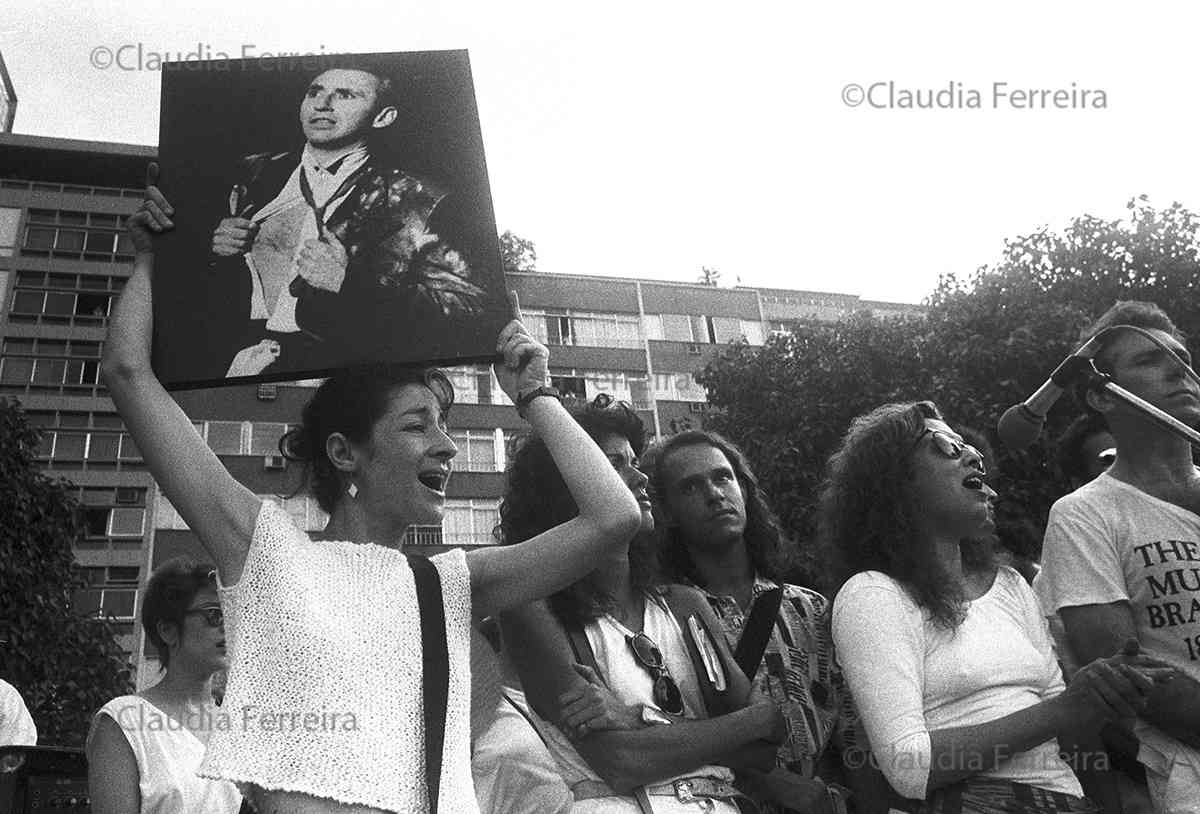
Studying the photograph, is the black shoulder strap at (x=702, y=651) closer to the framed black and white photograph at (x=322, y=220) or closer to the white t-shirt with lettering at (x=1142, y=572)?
the white t-shirt with lettering at (x=1142, y=572)

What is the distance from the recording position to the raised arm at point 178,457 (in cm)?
237

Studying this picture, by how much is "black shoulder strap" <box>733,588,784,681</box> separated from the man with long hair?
1 cm

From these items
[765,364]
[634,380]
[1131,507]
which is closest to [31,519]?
[765,364]

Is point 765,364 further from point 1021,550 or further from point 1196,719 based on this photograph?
point 1196,719

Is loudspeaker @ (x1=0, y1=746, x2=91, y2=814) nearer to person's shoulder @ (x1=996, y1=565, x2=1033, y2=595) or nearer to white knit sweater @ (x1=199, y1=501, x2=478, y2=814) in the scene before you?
white knit sweater @ (x1=199, y1=501, x2=478, y2=814)

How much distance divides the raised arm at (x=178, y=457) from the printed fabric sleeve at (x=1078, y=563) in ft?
7.51

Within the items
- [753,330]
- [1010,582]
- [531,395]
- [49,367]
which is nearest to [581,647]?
[531,395]

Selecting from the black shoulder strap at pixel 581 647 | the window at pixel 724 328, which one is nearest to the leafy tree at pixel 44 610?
the black shoulder strap at pixel 581 647

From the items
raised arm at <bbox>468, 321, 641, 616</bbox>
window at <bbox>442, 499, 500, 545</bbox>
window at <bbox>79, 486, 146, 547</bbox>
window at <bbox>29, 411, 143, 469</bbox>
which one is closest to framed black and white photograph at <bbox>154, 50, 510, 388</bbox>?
raised arm at <bbox>468, 321, 641, 616</bbox>

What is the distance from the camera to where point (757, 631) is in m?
3.42

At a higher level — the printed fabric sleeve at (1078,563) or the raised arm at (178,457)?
the raised arm at (178,457)

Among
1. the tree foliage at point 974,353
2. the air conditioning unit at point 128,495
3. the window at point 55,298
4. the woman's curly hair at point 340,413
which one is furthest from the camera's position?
the window at point 55,298

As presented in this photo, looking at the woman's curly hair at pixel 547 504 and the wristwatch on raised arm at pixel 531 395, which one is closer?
the wristwatch on raised arm at pixel 531 395

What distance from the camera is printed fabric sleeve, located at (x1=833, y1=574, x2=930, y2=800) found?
294 cm
